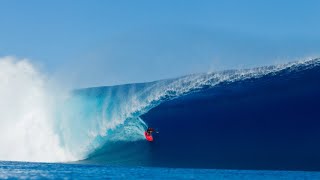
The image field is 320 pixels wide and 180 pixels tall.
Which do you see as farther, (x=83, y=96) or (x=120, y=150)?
(x=83, y=96)

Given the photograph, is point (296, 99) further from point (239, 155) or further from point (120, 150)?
point (120, 150)

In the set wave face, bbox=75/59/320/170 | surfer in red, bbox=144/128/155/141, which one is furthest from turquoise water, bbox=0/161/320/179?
surfer in red, bbox=144/128/155/141

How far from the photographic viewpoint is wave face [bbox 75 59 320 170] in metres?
21.7

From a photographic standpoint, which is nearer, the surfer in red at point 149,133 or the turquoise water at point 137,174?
the turquoise water at point 137,174

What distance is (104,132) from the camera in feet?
88.1

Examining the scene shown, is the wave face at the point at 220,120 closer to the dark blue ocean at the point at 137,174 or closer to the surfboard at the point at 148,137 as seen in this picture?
the surfboard at the point at 148,137

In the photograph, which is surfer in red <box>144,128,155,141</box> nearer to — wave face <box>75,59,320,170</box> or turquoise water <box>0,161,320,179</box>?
wave face <box>75,59,320,170</box>

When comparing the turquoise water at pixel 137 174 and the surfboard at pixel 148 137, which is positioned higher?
the surfboard at pixel 148 137

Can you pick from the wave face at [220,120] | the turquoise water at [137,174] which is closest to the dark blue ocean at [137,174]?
the turquoise water at [137,174]

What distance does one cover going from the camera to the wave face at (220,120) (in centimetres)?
2169

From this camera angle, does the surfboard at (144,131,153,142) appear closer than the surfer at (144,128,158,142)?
No

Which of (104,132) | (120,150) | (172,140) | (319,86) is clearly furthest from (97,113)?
(319,86)

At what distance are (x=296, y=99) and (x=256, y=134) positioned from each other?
8.10 ft

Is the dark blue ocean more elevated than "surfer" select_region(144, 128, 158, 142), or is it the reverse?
"surfer" select_region(144, 128, 158, 142)
